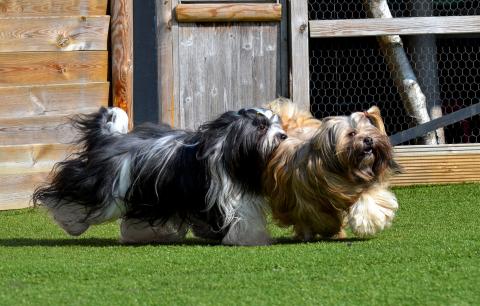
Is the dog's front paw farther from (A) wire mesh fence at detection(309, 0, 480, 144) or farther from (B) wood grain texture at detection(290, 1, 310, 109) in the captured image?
(A) wire mesh fence at detection(309, 0, 480, 144)

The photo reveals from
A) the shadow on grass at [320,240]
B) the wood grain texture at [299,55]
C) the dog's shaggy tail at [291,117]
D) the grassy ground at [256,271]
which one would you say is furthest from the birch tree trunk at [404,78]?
the shadow on grass at [320,240]

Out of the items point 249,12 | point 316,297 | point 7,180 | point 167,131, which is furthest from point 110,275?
point 249,12

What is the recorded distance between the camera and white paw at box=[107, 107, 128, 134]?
24.0 ft

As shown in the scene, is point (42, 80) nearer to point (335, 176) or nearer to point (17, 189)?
point (17, 189)

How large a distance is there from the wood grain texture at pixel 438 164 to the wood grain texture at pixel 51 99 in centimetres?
265

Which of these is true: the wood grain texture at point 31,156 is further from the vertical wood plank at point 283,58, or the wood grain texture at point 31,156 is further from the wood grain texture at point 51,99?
the vertical wood plank at point 283,58

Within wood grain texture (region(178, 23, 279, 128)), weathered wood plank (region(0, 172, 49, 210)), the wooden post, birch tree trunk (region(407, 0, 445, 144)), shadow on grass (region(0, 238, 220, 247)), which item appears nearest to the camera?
shadow on grass (region(0, 238, 220, 247))

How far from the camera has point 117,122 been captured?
24.2 feet

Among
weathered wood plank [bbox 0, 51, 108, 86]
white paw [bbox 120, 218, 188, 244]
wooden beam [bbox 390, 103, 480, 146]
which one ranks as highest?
weathered wood plank [bbox 0, 51, 108, 86]

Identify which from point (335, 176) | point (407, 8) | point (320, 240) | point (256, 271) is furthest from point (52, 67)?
point (256, 271)

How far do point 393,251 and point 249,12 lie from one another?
421 cm

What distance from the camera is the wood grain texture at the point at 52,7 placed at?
378 inches

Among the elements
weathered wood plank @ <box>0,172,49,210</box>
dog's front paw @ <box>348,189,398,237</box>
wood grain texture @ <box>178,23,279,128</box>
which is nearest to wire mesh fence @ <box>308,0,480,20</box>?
wood grain texture @ <box>178,23,279,128</box>

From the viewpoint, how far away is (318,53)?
34.1ft
